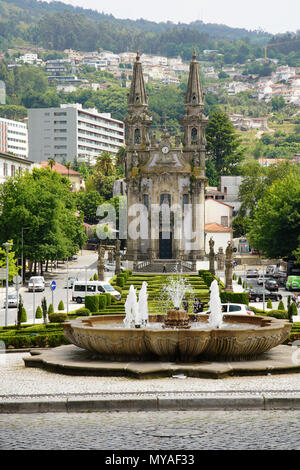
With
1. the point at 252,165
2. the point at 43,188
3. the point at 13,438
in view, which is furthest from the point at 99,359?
the point at 252,165

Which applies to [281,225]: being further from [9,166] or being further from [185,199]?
[9,166]

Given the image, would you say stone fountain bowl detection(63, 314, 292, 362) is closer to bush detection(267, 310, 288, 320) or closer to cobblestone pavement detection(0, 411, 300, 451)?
cobblestone pavement detection(0, 411, 300, 451)

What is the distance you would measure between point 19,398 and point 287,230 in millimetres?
66121

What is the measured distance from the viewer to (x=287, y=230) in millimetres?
84875

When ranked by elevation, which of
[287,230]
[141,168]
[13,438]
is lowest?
[13,438]

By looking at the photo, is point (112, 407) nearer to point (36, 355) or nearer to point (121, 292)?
point (36, 355)

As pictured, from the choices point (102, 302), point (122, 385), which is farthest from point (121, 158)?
point (122, 385)

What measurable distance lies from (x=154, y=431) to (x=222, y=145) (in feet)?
479

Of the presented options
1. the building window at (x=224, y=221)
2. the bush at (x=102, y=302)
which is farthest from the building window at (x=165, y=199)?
the bush at (x=102, y=302)

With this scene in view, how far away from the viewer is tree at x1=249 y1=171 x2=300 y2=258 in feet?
276

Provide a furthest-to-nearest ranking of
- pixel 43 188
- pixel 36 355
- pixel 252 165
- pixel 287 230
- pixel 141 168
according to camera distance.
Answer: pixel 252 165 < pixel 141 168 < pixel 43 188 < pixel 287 230 < pixel 36 355

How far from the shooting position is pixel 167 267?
301 ft

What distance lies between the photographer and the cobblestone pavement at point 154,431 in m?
16.6

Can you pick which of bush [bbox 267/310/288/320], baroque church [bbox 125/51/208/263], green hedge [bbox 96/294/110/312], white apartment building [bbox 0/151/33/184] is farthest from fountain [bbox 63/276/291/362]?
white apartment building [bbox 0/151/33/184]
